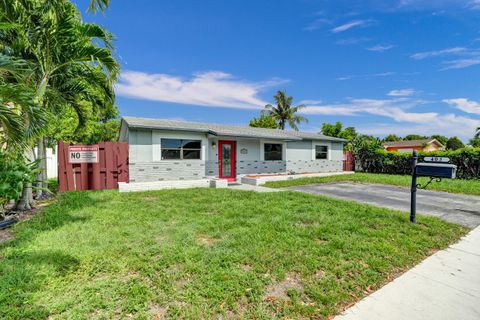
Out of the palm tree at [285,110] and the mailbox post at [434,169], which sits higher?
the palm tree at [285,110]

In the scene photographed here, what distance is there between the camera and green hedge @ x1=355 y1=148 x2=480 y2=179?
→ 617 inches

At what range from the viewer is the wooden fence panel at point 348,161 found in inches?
808

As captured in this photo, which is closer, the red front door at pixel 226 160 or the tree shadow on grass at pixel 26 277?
the tree shadow on grass at pixel 26 277

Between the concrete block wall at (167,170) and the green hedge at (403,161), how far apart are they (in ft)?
51.7

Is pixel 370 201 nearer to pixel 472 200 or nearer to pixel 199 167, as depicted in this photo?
pixel 472 200

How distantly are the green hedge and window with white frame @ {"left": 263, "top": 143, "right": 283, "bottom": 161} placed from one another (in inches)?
381

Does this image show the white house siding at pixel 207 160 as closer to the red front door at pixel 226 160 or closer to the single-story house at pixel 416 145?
the red front door at pixel 226 160

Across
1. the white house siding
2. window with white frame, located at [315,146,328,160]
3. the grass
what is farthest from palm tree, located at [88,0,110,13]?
window with white frame, located at [315,146,328,160]

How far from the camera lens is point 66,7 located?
6.15 metres

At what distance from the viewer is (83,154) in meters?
10.2

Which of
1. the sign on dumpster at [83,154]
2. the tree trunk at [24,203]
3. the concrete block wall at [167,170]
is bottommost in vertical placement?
the tree trunk at [24,203]

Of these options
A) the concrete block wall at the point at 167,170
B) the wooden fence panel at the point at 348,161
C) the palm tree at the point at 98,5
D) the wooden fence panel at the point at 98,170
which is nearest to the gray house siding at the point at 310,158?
the wooden fence panel at the point at 348,161

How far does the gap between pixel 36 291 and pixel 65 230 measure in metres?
2.42

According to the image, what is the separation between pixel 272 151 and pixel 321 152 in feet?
16.4
